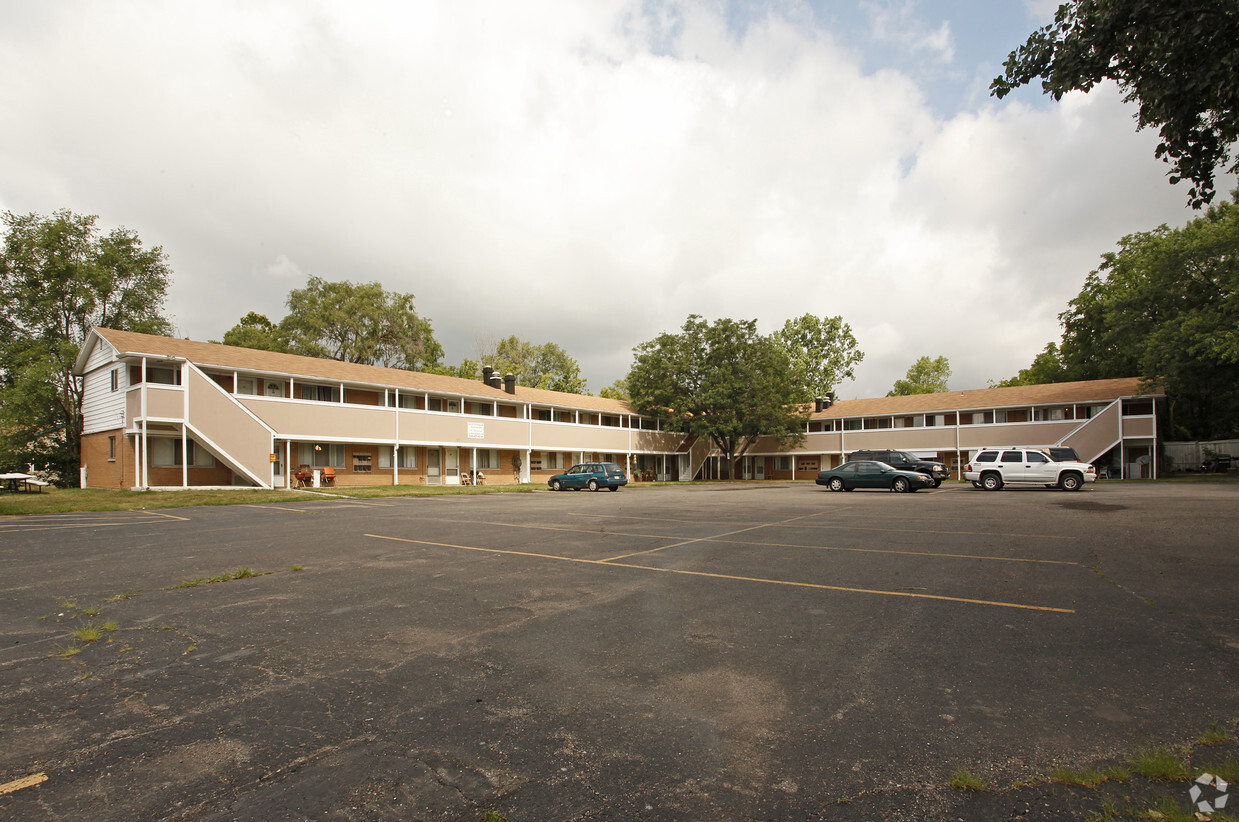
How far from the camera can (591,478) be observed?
36.2m

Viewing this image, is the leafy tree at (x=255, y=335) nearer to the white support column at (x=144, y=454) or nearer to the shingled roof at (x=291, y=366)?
the shingled roof at (x=291, y=366)

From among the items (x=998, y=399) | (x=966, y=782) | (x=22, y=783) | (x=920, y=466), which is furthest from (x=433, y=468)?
(x=998, y=399)

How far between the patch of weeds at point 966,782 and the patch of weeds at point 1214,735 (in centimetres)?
150

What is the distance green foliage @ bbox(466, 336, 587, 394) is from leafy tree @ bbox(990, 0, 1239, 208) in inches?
2294

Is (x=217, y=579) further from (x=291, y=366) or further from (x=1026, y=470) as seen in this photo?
(x=1026, y=470)

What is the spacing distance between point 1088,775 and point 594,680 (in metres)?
2.98

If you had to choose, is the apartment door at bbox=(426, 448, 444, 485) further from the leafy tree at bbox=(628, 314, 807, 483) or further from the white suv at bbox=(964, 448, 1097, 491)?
the white suv at bbox=(964, 448, 1097, 491)

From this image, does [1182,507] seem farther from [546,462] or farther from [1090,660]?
[546,462]

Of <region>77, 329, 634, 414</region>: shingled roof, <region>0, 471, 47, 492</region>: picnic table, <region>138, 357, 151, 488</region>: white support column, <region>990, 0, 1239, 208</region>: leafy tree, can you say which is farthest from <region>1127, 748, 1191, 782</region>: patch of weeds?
<region>0, 471, 47, 492</region>: picnic table

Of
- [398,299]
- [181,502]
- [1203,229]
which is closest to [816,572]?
[181,502]

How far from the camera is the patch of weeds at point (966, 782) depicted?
2.99 meters

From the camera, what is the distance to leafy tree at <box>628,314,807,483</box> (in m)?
49.8

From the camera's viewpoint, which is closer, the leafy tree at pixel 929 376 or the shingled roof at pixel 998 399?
the shingled roof at pixel 998 399

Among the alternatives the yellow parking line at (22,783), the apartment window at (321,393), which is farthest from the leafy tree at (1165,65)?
the apartment window at (321,393)
